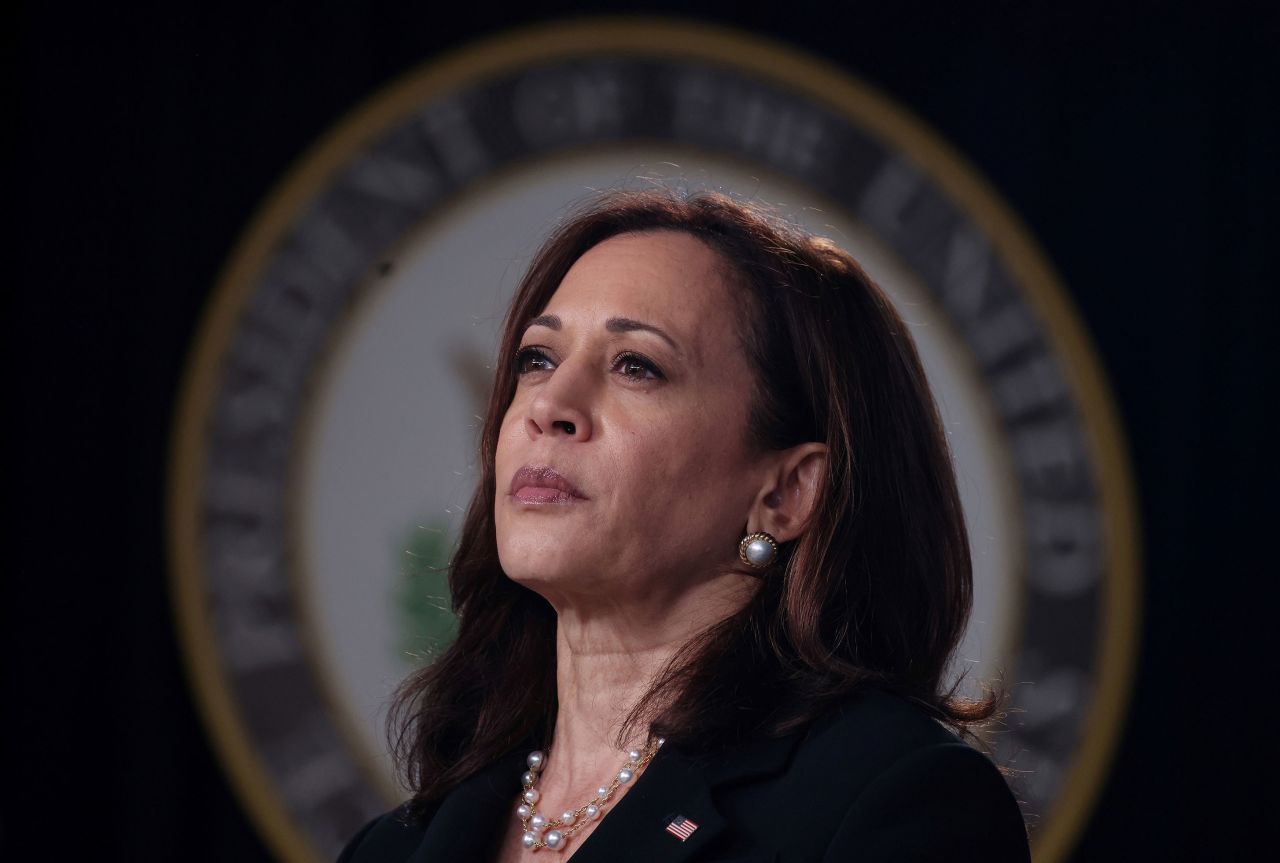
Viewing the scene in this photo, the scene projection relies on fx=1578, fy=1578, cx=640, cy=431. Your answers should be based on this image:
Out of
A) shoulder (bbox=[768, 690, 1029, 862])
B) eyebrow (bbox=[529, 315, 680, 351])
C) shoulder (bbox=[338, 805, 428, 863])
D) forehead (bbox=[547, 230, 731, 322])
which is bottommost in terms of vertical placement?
shoulder (bbox=[338, 805, 428, 863])

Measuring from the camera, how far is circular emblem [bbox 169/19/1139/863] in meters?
3.32

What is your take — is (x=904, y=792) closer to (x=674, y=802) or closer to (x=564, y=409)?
(x=674, y=802)

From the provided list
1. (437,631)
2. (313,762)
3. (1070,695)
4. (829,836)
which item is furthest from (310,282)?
(829,836)

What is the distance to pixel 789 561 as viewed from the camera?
69.4 inches

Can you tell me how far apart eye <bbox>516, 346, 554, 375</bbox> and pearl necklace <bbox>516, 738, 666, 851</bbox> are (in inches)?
18.2

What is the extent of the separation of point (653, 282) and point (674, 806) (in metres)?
0.60

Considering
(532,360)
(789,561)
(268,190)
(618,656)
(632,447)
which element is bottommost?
(618,656)

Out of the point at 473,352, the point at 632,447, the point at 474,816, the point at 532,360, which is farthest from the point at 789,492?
the point at 473,352

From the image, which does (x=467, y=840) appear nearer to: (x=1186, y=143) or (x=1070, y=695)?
(x=1070, y=695)

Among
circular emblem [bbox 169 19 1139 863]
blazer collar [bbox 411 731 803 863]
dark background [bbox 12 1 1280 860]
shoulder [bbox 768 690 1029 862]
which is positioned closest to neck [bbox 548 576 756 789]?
blazer collar [bbox 411 731 803 863]

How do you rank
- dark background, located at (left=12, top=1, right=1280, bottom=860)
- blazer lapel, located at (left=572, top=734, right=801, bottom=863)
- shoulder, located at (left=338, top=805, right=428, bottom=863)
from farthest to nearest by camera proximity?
dark background, located at (left=12, top=1, right=1280, bottom=860) → shoulder, located at (left=338, top=805, right=428, bottom=863) → blazer lapel, located at (left=572, top=734, right=801, bottom=863)

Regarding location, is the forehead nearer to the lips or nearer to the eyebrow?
the eyebrow

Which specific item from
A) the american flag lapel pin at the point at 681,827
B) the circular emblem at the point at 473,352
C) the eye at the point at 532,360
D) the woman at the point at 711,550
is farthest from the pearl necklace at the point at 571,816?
the circular emblem at the point at 473,352

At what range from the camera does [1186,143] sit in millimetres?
3350
